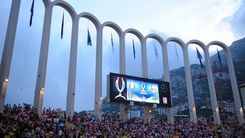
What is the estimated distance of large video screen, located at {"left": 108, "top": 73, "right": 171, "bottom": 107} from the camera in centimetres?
3183

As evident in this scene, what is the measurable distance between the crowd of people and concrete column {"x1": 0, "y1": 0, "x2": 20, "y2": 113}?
5.33 feet

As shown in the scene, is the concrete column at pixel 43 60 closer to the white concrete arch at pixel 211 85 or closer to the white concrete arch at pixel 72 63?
the white concrete arch at pixel 72 63

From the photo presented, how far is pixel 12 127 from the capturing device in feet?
59.3

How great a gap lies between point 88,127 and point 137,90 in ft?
34.3

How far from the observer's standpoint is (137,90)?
34031mm

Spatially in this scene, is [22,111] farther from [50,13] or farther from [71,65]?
[50,13]

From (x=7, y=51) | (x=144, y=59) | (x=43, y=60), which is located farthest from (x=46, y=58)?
(x=144, y=59)

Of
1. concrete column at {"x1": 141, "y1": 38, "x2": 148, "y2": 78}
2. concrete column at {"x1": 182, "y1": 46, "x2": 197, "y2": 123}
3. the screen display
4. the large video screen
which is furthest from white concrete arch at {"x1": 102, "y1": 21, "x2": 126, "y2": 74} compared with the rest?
concrete column at {"x1": 182, "y1": 46, "x2": 197, "y2": 123}

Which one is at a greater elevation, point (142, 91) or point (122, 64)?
point (122, 64)

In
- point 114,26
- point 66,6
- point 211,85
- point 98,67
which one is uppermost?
point 66,6

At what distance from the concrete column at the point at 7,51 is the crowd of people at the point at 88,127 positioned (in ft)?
5.33

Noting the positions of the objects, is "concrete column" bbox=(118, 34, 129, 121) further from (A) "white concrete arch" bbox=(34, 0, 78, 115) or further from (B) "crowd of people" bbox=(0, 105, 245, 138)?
(A) "white concrete arch" bbox=(34, 0, 78, 115)

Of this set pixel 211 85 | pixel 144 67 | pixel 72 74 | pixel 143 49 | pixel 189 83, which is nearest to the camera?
pixel 72 74

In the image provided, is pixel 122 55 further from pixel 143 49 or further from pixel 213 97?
pixel 213 97
